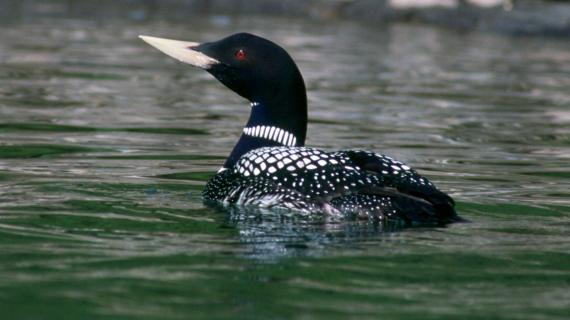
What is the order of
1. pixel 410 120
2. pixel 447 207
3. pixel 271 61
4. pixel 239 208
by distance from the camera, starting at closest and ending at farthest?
pixel 447 207
pixel 239 208
pixel 271 61
pixel 410 120

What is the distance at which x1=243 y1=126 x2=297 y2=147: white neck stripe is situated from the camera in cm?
622

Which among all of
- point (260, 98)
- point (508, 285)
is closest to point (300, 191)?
point (260, 98)

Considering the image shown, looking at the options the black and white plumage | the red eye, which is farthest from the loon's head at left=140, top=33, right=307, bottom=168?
the black and white plumage

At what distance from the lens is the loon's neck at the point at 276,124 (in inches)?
244

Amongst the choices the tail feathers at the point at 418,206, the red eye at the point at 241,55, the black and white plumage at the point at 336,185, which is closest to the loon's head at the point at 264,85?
the red eye at the point at 241,55

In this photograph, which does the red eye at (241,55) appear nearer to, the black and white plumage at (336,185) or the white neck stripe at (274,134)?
the white neck stripe at (274,134)

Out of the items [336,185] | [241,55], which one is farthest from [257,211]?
[241,55]

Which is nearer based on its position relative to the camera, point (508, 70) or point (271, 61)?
point (271, 61)

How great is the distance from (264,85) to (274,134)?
9.0 inches

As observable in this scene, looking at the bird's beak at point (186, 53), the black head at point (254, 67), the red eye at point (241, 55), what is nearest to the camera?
the black head at point (254, 67)

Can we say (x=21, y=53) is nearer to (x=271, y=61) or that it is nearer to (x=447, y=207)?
(x=271, y=61)

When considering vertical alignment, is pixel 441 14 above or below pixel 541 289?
above

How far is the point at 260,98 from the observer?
20.5ft

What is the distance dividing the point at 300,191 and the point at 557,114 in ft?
16.1
